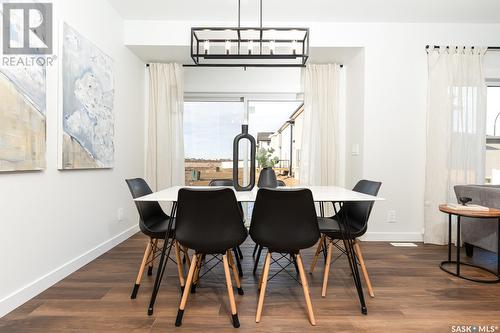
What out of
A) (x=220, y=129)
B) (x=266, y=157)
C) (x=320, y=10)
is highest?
(x=320, y=10)

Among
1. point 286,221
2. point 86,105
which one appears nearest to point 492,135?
point 286,221

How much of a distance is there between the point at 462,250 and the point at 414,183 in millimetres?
905

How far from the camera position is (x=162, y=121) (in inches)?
158

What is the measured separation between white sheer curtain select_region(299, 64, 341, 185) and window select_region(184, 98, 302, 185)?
42cm

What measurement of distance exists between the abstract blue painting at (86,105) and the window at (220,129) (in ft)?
4.65

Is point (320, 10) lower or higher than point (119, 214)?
higher

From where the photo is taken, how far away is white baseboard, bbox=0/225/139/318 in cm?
183

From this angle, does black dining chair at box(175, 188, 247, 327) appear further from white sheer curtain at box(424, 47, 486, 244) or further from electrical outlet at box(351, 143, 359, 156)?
white sheer curtain at box(424, 47, 486, 244)

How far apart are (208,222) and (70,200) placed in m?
1.52

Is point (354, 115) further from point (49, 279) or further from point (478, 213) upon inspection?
point (49, 279)

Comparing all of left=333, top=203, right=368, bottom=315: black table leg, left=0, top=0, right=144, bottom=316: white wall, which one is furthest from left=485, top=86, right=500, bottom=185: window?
left=0, top=0, right=144, bottom=316: white wall

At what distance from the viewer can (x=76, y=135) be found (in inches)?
98.2

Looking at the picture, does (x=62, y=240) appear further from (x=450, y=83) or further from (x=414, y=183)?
(x=450, y=83)

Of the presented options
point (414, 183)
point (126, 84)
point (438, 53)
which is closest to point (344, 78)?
point (438, 53)
